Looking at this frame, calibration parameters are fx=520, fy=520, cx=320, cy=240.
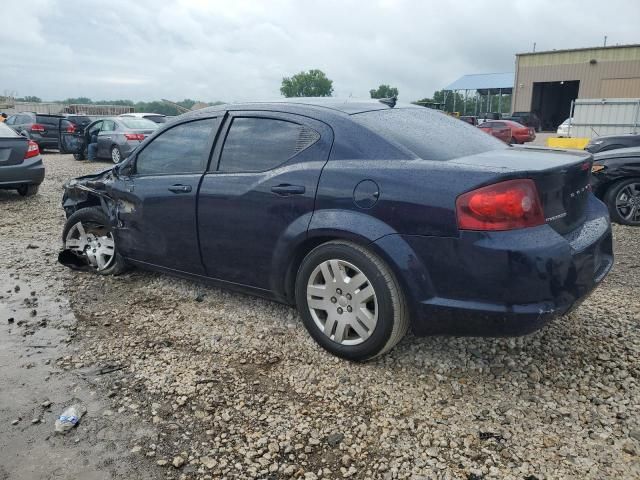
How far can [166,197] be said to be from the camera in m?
3.94

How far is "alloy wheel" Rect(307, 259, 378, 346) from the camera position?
2963 mm

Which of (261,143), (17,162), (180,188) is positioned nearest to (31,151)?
(17,162)

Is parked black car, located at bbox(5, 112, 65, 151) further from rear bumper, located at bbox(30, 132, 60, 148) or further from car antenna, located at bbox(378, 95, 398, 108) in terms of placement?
car antenna, located at bbox(378, 95, 398, 108)

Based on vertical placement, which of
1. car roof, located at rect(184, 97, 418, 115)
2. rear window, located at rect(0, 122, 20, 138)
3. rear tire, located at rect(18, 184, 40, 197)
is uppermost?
car roof, located at rect(184, 97, 418, 115)

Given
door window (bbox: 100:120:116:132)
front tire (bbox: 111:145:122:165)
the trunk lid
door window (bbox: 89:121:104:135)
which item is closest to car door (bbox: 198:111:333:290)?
the trunk lid

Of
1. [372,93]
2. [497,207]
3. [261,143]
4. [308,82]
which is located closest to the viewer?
[497,207]

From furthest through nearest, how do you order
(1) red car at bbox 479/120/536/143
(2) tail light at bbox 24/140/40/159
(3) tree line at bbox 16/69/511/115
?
(3) tree line at bbox 16/69/511/115
(1) red car at bbox 479/120/536/143
(2) tail light at bbox 24/140/40/159

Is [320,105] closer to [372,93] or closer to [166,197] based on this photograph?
[166,197]

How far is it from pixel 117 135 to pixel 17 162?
21.2ft

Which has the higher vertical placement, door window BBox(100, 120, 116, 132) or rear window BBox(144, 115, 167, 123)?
rear window BBox(144, 115, 167, 123)

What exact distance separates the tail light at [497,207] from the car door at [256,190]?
36.7 inches

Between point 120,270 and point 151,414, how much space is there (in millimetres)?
2296

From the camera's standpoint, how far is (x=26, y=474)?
2.27 meters

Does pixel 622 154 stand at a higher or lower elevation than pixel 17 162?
higher
